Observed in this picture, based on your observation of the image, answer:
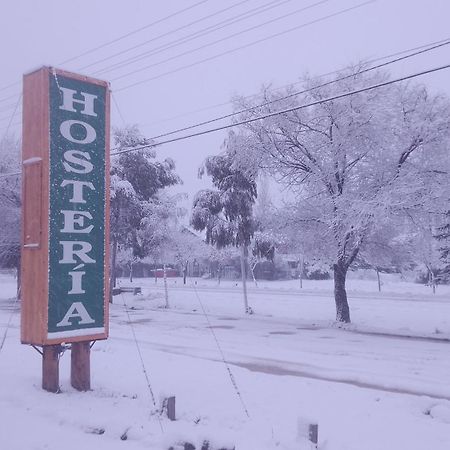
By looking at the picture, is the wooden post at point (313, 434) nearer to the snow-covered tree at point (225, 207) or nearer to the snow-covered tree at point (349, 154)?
the snow-covered tree at point (349, 154)

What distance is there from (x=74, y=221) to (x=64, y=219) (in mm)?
180

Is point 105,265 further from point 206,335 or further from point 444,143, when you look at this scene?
point 444,143

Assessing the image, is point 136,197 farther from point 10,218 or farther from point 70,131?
point 70,131

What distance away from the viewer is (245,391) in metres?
9.44

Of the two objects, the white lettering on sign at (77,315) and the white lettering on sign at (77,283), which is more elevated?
the white lettering on sign at (77,283)


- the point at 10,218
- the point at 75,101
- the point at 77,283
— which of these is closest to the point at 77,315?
the point at 77,283

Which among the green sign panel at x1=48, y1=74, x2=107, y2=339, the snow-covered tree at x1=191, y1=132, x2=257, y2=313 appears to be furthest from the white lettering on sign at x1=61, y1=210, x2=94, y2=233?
the snow-covered tree at x1=191, y1=132, x2=257, y2=313

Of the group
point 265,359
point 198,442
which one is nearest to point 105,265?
point 198,442

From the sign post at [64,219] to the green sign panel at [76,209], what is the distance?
15mm

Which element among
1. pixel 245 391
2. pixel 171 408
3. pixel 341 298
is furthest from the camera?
pixel 341 298

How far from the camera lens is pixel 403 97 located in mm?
19078

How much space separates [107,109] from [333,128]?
1182cm

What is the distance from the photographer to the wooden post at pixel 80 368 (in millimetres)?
9023

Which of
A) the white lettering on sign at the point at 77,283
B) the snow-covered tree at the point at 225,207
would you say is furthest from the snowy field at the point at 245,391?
the snow-covered tree at the point at 225,207
